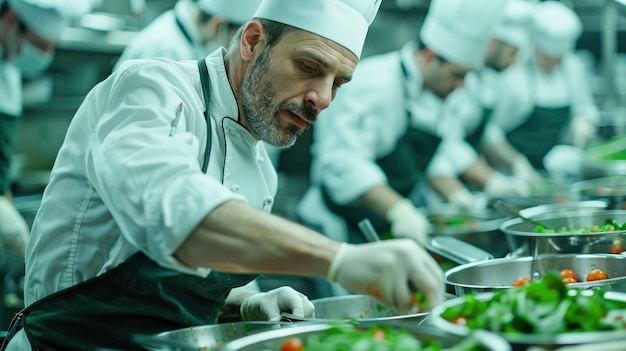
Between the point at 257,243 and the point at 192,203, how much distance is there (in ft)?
0.44

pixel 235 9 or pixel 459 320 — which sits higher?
pixel 459 320

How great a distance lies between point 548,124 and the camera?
610 centimetres

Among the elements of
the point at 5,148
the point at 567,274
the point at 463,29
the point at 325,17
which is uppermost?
the point at 325,17

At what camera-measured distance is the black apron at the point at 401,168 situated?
400cm

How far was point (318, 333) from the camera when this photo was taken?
1305 millimetres

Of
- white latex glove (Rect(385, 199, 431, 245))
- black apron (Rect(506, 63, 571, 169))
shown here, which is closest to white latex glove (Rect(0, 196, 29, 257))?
white latex glove (Rect(385, 199, 431, 245))

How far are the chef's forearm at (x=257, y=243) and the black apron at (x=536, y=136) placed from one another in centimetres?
497

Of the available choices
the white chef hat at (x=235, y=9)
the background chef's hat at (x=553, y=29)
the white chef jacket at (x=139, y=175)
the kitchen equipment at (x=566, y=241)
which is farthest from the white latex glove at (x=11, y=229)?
the background chef's hat at (x=553, y=29)

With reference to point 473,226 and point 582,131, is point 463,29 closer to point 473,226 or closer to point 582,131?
point 473,226

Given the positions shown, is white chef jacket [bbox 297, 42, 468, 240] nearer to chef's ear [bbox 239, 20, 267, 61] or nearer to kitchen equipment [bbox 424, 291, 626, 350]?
chef's ear [bbox 239, 20, 267, 61]

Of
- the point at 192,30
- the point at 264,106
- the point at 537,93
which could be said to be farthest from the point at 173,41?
the point at 537,93

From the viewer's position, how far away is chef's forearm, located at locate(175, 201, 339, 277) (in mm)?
1331

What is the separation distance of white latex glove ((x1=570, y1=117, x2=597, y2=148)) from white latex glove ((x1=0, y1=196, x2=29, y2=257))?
427 cm

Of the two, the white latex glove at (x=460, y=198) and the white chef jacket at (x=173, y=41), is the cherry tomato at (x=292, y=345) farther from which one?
the white latex glove at (x=460, y=198)
